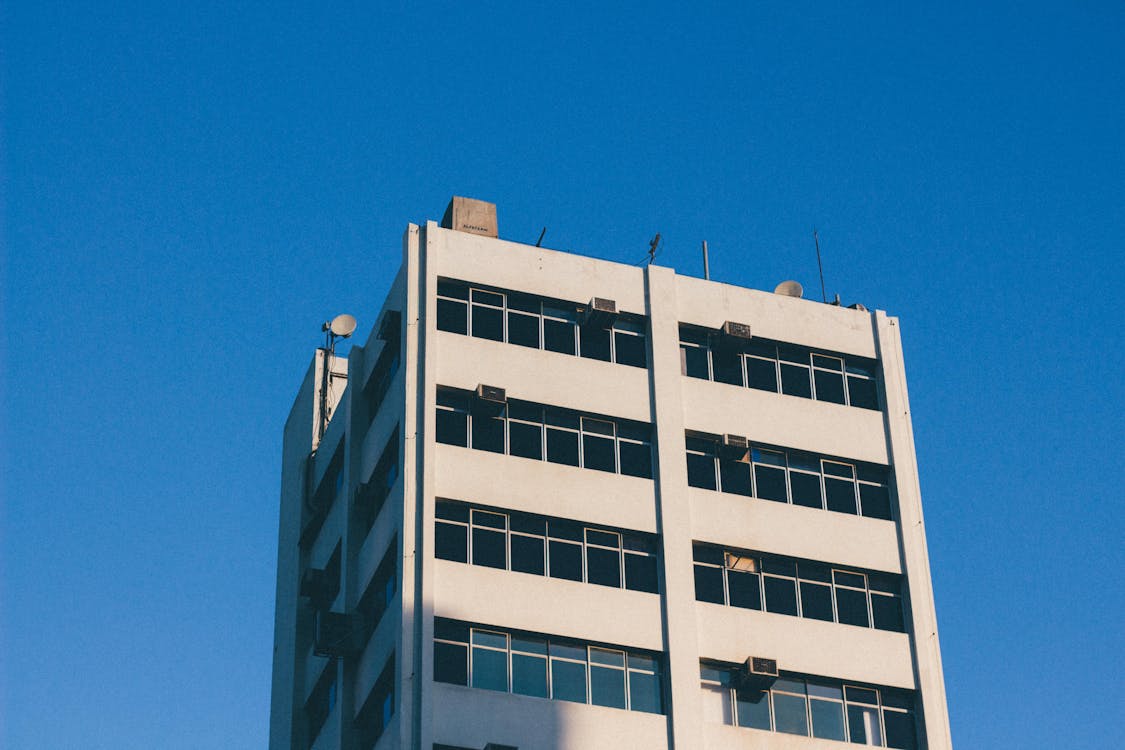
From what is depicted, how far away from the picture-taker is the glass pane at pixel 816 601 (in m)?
48.7

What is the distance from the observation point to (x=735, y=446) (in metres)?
49.7

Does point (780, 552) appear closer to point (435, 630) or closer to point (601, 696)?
point (601, 696)

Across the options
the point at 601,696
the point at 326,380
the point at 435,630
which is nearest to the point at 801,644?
the point at 601,696

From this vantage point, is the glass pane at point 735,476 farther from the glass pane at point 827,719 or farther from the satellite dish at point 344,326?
the satellite dish at point 344,326

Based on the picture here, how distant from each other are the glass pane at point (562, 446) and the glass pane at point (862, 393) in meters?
8.95

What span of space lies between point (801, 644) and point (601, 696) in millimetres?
5836

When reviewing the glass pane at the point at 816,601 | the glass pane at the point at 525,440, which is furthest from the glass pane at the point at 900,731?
the glass pane at the point at 525,440

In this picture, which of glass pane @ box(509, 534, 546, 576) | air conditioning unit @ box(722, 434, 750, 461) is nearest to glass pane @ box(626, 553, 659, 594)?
glass pane @ box(509, 534, 546, 576)

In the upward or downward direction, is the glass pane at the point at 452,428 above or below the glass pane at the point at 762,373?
below

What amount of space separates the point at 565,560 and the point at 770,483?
6738 mm

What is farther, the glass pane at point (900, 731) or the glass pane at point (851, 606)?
the glass pane at point (851, 606)

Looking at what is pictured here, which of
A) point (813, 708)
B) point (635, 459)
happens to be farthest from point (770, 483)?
point (813, 708)

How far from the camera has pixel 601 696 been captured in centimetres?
4528

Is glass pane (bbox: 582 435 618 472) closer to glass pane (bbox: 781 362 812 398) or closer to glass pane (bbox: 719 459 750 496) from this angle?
glass pane (bbox: 719 459 750 496)
